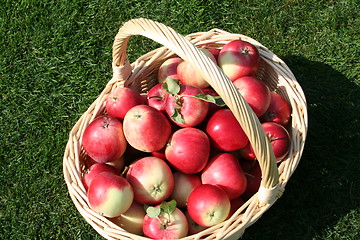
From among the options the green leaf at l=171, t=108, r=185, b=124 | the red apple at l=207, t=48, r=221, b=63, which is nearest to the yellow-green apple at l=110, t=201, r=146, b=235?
the green leaf at l=171, t=108, r=185, b=124

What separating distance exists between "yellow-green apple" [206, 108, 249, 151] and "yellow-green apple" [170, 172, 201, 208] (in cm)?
21

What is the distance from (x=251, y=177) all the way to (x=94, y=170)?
790mm

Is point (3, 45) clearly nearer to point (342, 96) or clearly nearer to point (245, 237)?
point (245, 237)

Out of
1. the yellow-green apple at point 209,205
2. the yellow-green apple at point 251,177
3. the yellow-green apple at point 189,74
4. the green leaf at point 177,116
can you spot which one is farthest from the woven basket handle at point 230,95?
the yellow-green apple at point 189,74

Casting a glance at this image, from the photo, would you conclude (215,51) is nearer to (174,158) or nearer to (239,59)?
(239,59)

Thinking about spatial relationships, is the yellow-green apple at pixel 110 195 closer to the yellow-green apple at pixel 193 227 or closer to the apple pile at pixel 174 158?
the apple pile at pixel 174 158

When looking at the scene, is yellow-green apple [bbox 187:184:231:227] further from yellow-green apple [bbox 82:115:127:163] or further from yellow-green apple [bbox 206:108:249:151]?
yellow-green apple [bbox 82:115:127:163]

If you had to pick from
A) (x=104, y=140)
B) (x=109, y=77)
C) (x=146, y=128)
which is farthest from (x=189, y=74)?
(x=109, y=77)

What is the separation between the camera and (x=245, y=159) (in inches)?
86.9

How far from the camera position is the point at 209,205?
182 centimetres

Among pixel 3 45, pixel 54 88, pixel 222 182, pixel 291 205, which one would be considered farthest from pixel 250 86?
pixel 3 45

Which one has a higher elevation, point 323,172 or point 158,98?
point 158,98

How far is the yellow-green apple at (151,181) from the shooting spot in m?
1.95

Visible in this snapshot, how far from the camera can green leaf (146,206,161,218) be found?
1.85 metres
